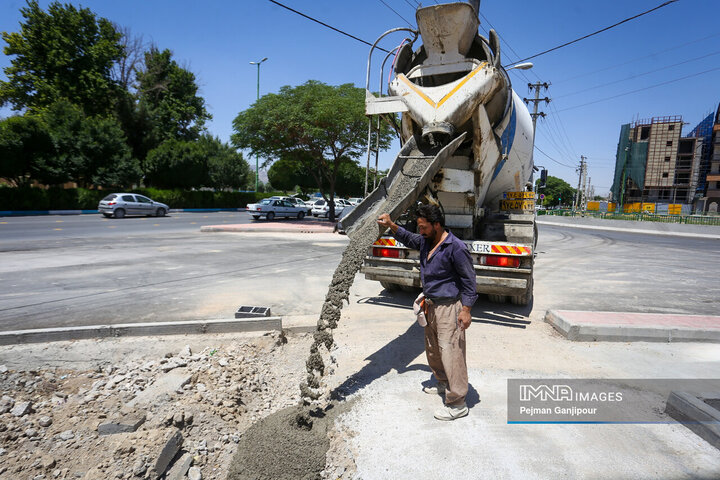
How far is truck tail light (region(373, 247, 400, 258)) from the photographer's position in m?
6.06

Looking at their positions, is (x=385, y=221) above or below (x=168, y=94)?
below

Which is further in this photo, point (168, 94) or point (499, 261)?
point (168, 94)

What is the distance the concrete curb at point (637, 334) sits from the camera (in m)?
5.12

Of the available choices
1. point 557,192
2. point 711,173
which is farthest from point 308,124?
point 557,192

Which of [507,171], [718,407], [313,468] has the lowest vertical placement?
[313,468]

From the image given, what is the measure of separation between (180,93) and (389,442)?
4886 centimetres

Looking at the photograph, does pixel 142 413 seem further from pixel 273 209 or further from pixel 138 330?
pixel 273 209

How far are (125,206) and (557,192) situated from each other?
10394 cm

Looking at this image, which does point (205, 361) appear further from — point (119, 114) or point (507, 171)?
point (119, 114)

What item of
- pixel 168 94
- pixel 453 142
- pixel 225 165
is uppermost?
pixel 168 94

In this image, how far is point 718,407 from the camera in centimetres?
325

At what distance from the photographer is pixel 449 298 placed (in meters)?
3.41

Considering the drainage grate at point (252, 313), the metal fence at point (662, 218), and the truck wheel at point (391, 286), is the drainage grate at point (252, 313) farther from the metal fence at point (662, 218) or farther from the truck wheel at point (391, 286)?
the metal fence at point (662, 218)

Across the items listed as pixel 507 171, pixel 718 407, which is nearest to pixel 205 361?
pixel 718 407
